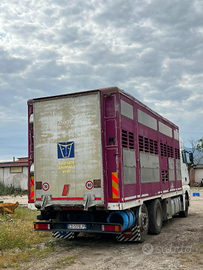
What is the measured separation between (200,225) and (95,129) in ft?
20.6

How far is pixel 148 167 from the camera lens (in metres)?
9.56

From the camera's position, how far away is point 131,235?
27.1 ft

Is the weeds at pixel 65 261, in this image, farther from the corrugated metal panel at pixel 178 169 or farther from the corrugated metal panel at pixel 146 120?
the corrugated metal panel at pixel 178 169

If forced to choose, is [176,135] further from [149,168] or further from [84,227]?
[84,227]

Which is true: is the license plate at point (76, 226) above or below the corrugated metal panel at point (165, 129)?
below

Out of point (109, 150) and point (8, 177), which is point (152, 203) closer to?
point (109, 150)

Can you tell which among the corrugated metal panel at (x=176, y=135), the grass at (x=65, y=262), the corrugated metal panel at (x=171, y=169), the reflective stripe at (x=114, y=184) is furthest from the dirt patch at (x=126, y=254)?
the corrugated metal panel at (x=176, y=135)

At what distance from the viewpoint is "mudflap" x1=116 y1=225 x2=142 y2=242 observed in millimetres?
8250

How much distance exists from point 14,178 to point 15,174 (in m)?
0.43

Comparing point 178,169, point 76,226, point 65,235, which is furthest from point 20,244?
point 178,169

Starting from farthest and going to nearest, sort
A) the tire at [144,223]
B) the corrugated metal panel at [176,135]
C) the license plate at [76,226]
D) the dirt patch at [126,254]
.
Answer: the corrugated metal panel at [176,135] < the tire at [144,223] < the license plate at [76,226] < the dirt patch at [126,254]

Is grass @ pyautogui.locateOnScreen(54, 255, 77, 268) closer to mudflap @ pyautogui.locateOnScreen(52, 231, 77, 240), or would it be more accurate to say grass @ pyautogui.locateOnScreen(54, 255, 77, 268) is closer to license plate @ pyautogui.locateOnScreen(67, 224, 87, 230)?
license plate @ pyautogui.locateOnScreen(67, 224, 87, 230)

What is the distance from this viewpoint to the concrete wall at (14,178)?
32.3 m

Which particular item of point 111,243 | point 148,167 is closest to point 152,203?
point 148,167
